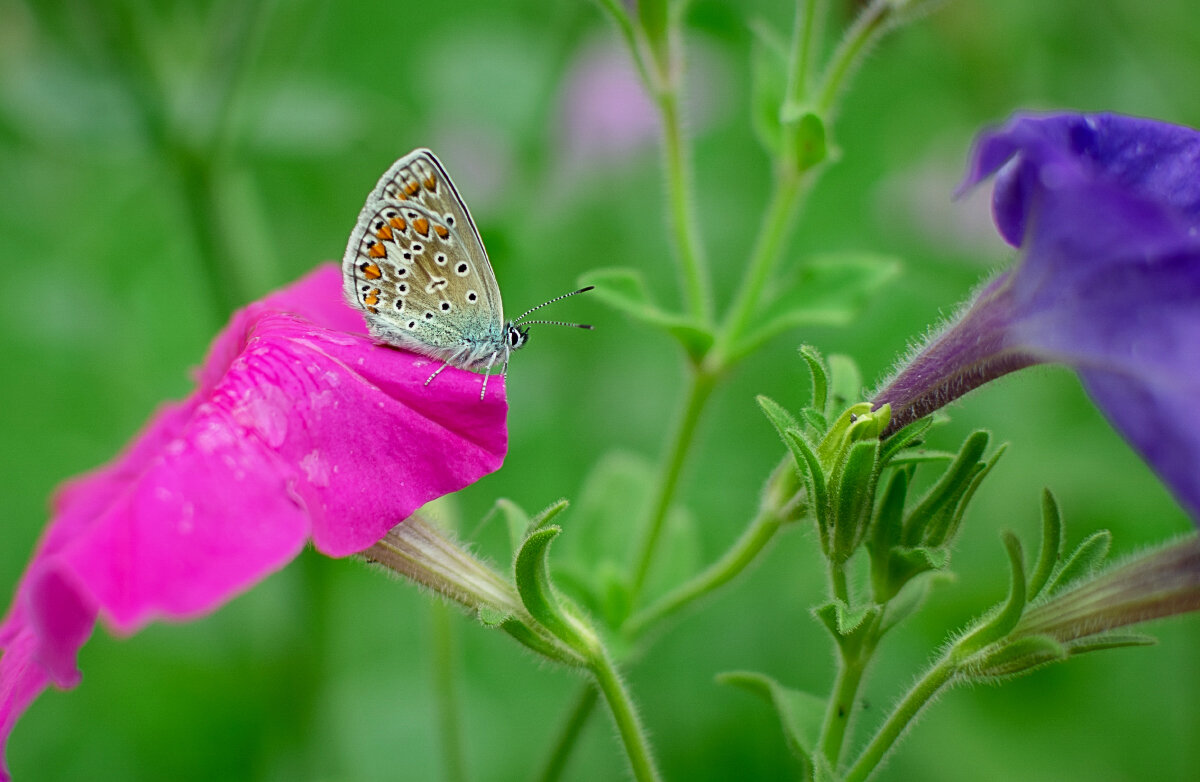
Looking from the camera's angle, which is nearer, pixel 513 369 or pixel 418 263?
pixel 418 263

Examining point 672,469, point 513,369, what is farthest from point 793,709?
point 513,369

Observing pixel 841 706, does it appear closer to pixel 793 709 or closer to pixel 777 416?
pixel 793 709

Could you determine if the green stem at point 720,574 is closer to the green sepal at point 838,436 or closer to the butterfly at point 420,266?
the green sepal at point 838,436

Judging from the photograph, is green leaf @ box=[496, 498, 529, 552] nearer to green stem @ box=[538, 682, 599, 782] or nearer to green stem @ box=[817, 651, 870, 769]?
green stem @ box=[538, 682, 599, 782]

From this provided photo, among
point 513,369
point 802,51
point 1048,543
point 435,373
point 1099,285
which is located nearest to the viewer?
point 1099,285

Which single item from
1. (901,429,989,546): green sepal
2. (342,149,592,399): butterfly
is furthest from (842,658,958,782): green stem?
(342,149,592,399): butterfly

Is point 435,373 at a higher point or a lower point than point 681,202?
lower
